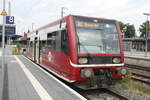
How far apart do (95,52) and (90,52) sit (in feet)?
0.68

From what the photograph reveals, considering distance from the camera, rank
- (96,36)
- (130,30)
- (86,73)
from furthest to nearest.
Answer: (130,30) → (96,36) → (86,73)

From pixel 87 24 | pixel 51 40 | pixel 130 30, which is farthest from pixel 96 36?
pixel 130 30

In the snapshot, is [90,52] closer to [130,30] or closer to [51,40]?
[51,40]

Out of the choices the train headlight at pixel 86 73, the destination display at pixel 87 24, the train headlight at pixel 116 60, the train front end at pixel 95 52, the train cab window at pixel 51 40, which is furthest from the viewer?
the train cab window at pixel 51 40

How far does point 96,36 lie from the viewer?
7445 mm

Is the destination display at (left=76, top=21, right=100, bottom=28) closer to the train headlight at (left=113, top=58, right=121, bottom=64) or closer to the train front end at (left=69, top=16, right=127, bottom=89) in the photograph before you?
the train front end at (left=69, top=16, right=127, bottom=89)

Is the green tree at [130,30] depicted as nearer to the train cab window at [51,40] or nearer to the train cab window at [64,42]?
the train cab window at [51,40]

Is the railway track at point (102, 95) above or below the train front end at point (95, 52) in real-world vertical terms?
below

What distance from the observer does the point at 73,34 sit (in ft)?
23.1

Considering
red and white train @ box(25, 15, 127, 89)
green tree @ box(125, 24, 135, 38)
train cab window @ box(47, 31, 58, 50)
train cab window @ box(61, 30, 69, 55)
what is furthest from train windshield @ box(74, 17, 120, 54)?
green tree @ box(125, 24, 135, 38)

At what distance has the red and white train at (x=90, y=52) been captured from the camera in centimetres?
688

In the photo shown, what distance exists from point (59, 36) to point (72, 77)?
2140mm

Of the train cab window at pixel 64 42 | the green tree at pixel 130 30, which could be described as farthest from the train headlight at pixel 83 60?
the green tree at pixel 130 30

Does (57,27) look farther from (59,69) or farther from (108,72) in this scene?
(108,72)
